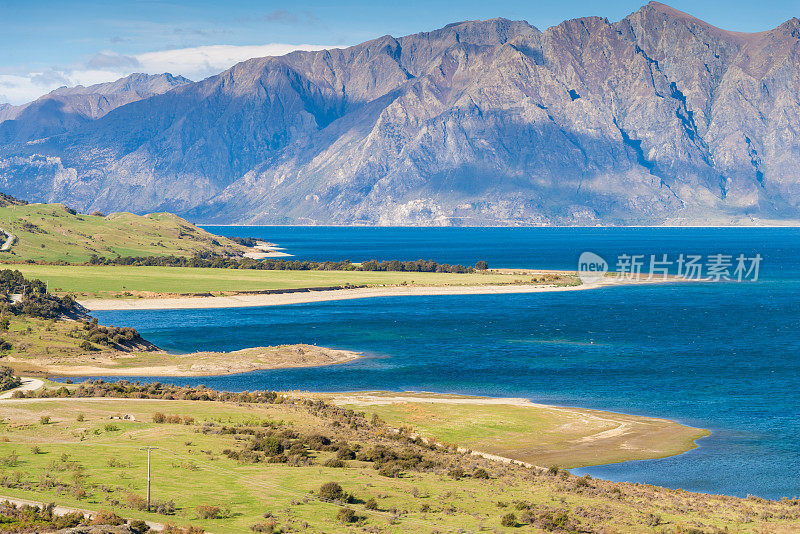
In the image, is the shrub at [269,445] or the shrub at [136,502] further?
the shrub at [269,445]

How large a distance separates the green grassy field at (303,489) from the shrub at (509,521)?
1.02ft

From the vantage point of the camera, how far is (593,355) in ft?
350

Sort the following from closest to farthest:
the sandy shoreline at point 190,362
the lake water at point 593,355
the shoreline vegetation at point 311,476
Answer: the shoreline vegetation at point 311,476
the lake water at point 593,355
the sandy shoreline at point 190,362

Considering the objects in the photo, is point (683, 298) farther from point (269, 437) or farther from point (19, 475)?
point (19, 475)

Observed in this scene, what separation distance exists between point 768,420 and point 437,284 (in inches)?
5080

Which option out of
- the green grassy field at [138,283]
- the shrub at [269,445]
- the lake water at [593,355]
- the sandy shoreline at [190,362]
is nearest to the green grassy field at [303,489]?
the shrub at [269,445]

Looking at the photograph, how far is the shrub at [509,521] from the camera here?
41.2 m

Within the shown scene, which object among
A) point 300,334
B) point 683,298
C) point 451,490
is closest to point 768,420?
point 451,490

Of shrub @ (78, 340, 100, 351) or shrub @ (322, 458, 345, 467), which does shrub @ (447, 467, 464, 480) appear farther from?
shrub @ (78, 340, 100, 351)

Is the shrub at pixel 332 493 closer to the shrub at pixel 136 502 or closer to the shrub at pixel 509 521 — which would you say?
the shrub at pixel 509 521

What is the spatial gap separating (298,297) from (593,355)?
83.1 metres

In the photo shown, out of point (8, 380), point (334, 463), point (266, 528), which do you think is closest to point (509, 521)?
point (266, 528)

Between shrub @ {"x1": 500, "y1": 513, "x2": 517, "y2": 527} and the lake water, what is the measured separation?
17316 mm

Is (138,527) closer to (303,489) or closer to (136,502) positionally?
(136,502)
